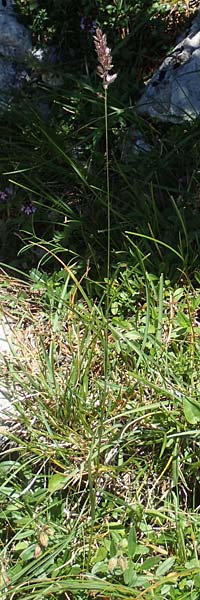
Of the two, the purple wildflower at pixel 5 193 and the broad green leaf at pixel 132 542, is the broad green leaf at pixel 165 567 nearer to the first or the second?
the broad green leaf at pixel 132 542

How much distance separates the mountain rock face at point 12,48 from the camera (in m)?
4.36

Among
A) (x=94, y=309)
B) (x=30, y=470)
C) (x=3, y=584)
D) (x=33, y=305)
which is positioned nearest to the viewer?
(x=3, y=584)

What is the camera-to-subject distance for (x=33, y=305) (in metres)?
3.80

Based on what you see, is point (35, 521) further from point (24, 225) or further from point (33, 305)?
point (24, 225)

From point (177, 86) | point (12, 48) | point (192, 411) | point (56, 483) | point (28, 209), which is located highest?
point (12, 48)

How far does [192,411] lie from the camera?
3082 millimetres

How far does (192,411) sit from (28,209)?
4.72ft

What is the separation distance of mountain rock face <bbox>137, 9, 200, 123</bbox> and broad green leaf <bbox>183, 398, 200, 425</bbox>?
4.76 ft

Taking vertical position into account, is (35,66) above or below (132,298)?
above

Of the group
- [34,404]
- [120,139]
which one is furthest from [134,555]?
[120,139]

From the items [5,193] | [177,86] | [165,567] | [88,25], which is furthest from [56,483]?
[88,25]

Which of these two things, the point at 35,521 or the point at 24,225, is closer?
the point at 35,521

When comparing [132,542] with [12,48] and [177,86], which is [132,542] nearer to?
[177,86]

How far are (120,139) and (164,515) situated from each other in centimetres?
183
